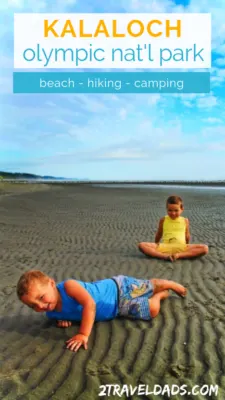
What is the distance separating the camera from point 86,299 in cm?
404

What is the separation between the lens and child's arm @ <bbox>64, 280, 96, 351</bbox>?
13.0 feet

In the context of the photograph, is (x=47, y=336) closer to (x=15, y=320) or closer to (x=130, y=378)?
(x=15, y=320)

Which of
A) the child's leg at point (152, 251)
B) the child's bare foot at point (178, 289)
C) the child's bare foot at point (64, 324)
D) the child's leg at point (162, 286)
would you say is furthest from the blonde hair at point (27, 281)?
the child's leg at point (152, 251)

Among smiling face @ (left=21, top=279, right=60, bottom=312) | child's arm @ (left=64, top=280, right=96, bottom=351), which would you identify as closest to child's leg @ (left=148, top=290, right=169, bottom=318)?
child's arm @ (left=64, top=280, right=96, bottom=351)

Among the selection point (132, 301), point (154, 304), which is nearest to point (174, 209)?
point (154, 304)

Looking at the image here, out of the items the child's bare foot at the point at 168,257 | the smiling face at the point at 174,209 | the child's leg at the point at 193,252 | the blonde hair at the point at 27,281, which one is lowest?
the child's bare foot at the point at 168,257

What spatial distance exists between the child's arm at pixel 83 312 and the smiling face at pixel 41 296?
6.5 inches

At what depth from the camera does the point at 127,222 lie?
1505 cm

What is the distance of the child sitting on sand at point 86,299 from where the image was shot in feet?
12.7

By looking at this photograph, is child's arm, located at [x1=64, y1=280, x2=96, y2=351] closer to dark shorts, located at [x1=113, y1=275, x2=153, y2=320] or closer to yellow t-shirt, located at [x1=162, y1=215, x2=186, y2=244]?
dark shorts, located at [x1=113, y1=275, x2=153, y2=320]

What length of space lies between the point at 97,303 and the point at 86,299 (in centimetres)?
27

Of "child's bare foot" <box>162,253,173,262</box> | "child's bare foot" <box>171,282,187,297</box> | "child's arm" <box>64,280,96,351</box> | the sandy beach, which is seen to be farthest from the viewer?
"child's bare foot" <box>162,253,173,262</box>

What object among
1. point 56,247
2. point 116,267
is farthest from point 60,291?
point 56,247

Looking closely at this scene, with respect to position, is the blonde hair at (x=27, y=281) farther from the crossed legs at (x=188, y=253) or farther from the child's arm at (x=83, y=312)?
the crossed legs at (x=188, y=253)
